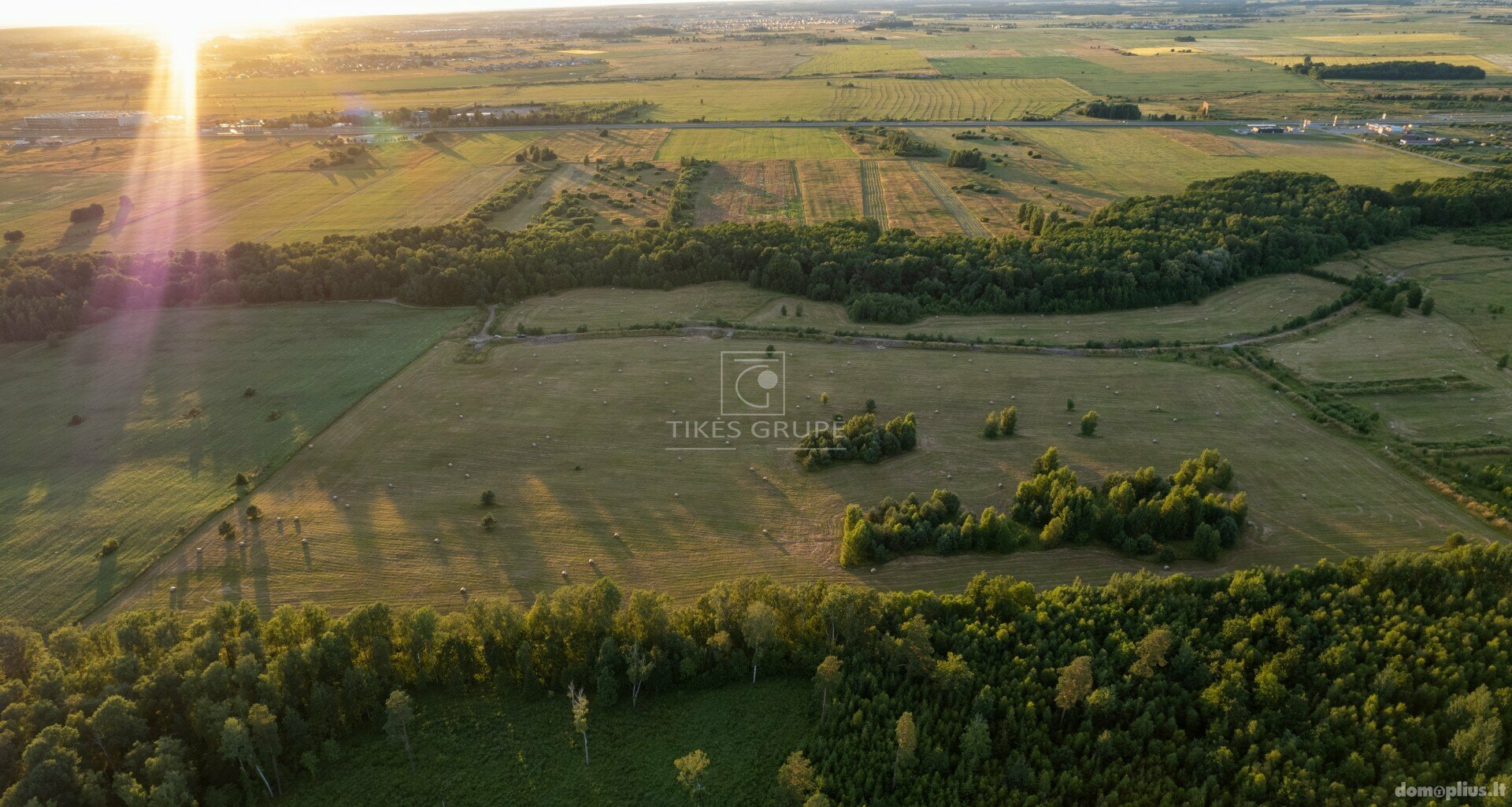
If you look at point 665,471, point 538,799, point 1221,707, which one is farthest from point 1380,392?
point 538,799

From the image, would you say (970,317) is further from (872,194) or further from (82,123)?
(82,123)

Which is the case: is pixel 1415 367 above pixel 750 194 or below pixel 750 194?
below

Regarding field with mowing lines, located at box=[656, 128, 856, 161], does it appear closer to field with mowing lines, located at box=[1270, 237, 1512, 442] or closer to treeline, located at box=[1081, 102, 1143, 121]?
treeline, located at box=[1081, 102, 1143, 121]

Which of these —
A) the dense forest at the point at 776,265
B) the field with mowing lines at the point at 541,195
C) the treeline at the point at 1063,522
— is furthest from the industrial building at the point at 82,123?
the treeline at the point at 1063,522

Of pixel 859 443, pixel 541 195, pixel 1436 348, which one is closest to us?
pixel 859 443

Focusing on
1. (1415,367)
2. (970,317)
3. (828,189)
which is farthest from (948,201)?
(1415,367)

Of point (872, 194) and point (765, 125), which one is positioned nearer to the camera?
point (872, 194)

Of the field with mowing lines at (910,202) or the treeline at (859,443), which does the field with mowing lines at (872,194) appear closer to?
the field with mowing lines at (910,202)

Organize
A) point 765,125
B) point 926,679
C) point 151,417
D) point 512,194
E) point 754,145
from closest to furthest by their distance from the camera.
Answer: point 926,679 < point 151,417 < point 512,194 < point 754,145 < point 765,125
